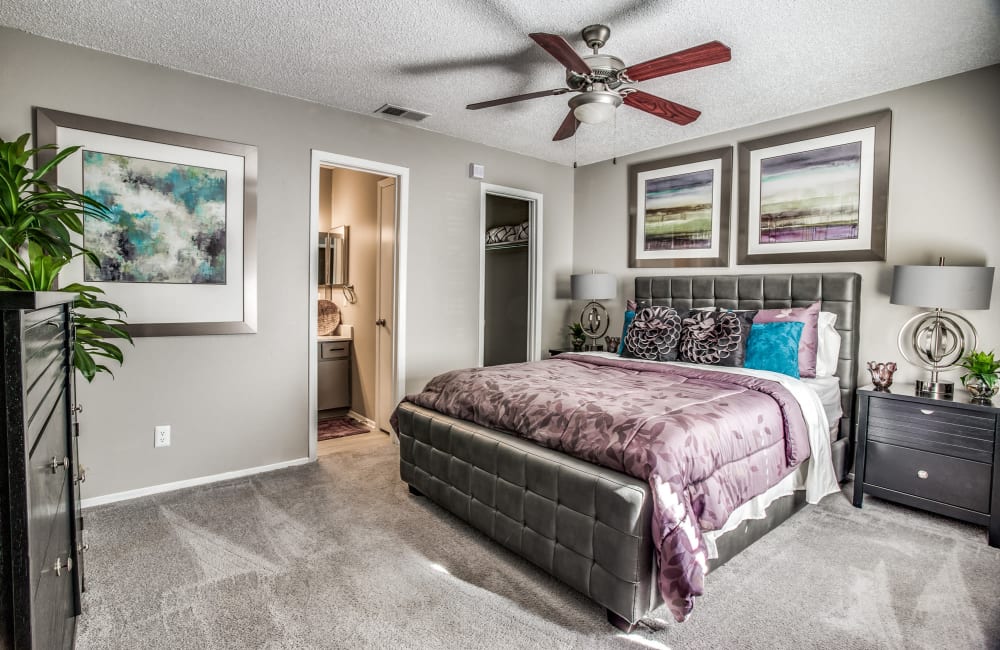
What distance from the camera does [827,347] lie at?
346 centimetres

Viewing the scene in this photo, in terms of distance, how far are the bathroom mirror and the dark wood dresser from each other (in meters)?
3.85

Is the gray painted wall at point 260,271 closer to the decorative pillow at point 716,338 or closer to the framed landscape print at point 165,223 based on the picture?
the framed landscape print at point 165,223

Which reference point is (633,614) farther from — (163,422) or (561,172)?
(561,172)

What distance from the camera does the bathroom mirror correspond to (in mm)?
5301

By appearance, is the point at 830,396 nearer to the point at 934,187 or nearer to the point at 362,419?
the point at 934,187

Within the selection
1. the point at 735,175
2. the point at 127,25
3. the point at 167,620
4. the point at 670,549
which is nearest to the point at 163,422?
the point at 167,620

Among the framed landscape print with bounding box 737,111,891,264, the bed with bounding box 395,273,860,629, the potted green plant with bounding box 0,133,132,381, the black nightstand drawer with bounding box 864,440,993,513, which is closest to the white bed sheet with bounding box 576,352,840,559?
the bed with bounding box 395,273,860,629

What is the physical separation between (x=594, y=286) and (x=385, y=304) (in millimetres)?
1831

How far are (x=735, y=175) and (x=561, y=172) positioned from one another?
1.73 meters

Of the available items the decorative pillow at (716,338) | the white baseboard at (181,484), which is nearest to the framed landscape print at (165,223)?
the white baseboard at (181,484)

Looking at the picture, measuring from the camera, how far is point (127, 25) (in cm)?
262

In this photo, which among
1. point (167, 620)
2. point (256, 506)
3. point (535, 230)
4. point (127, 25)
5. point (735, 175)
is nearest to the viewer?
point (167, 620)

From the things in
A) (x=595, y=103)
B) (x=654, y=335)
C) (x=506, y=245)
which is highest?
(x=595, y=103)

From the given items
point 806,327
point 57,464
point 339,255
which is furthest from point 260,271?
point 806,327
